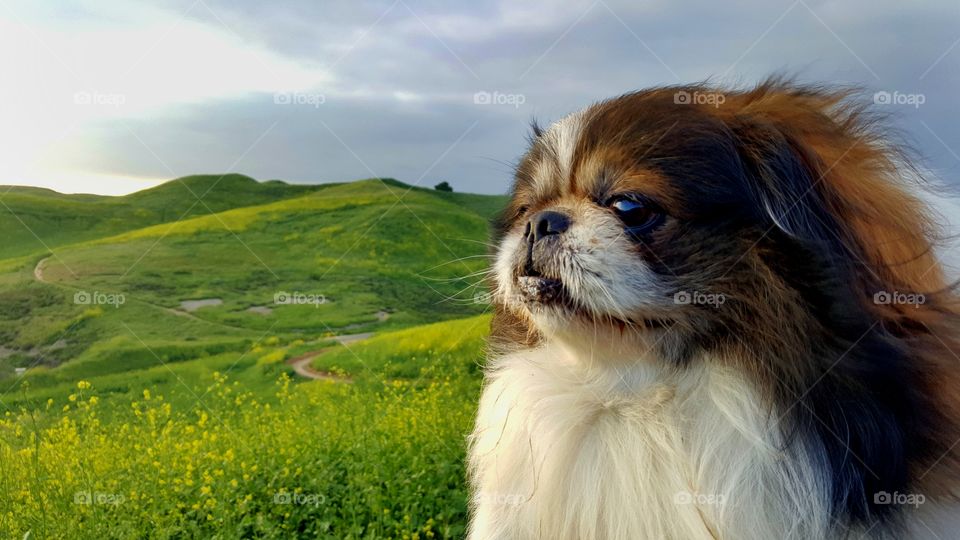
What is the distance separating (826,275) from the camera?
8.39 feet

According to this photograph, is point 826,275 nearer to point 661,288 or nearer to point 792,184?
point 792,184

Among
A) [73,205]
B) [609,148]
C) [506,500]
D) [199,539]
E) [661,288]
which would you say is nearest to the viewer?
[661,288]

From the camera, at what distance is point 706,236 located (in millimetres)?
2617

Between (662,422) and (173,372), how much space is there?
5.39m

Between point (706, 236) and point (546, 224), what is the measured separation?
517 mm

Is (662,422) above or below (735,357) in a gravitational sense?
below

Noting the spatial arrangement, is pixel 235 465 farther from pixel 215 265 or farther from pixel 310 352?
pixel 215 265

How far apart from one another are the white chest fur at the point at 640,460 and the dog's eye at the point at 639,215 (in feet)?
1.50

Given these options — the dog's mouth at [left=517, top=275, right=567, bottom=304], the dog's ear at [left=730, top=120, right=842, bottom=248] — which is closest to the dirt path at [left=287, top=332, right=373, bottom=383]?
the dog's mouth at [left=517, top=275, right=567, bottom=304]

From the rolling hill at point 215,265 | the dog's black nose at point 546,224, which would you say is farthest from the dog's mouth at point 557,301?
the rolling hill at point 215,265

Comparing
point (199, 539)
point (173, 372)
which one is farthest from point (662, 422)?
point (173, 372)

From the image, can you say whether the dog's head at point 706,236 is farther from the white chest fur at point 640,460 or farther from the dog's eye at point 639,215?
the white chest fur at point 640,460

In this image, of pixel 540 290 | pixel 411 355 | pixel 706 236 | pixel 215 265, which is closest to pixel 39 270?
pixel 215 265

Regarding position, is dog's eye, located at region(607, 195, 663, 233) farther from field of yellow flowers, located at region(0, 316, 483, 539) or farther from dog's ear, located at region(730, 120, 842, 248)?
field of yellow flowers, located at region(0, 316, 483, 539)
